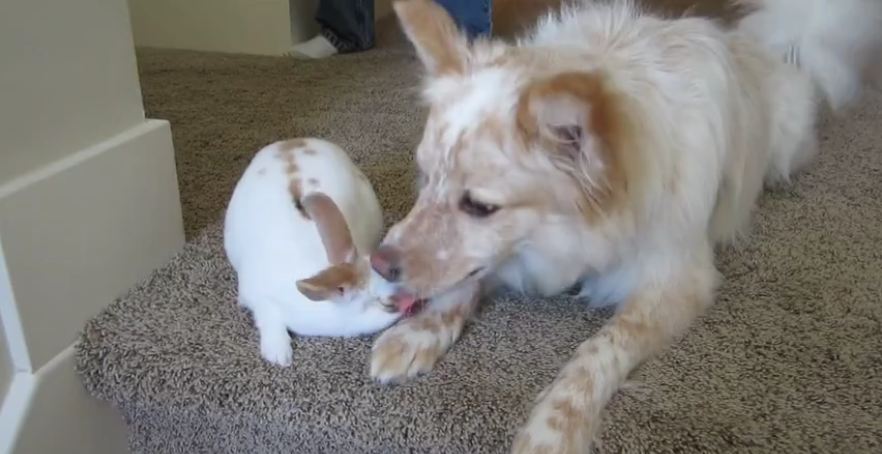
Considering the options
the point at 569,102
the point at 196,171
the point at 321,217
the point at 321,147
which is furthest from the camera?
the point at 196,171

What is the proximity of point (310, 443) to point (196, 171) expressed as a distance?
901mm

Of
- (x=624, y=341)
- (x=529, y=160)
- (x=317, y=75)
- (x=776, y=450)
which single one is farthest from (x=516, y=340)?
(x=317, y=75)

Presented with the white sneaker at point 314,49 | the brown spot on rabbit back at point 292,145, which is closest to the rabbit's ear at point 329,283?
the brown spot on rabbit back at point 292,145

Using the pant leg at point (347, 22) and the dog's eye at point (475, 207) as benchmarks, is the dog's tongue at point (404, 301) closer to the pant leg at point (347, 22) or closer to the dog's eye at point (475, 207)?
the dog's eye at point (475, 207)

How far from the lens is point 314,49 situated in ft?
9.97

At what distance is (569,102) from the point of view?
100 centimetres

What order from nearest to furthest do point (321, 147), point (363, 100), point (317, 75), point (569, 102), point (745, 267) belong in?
point (569, 102)
point (321, 147)
point (745, 267)
point (363, 100)
point (317, 75)

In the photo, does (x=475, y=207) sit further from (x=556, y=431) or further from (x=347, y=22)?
(x=347, y=22)

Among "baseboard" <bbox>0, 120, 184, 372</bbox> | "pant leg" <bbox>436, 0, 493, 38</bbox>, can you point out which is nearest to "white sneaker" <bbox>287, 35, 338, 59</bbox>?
"pant leg" <bbox>436, 0, 493, 38</bbox>

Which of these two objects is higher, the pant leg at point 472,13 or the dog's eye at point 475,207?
the dog's eye at point 475,207

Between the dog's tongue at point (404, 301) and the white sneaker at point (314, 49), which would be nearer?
the dog's tongue at point (404, 301)

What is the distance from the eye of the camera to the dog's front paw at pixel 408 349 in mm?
1142

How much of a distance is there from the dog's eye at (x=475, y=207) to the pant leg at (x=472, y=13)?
1.62 metres

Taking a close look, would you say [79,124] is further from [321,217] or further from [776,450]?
[776,450]
